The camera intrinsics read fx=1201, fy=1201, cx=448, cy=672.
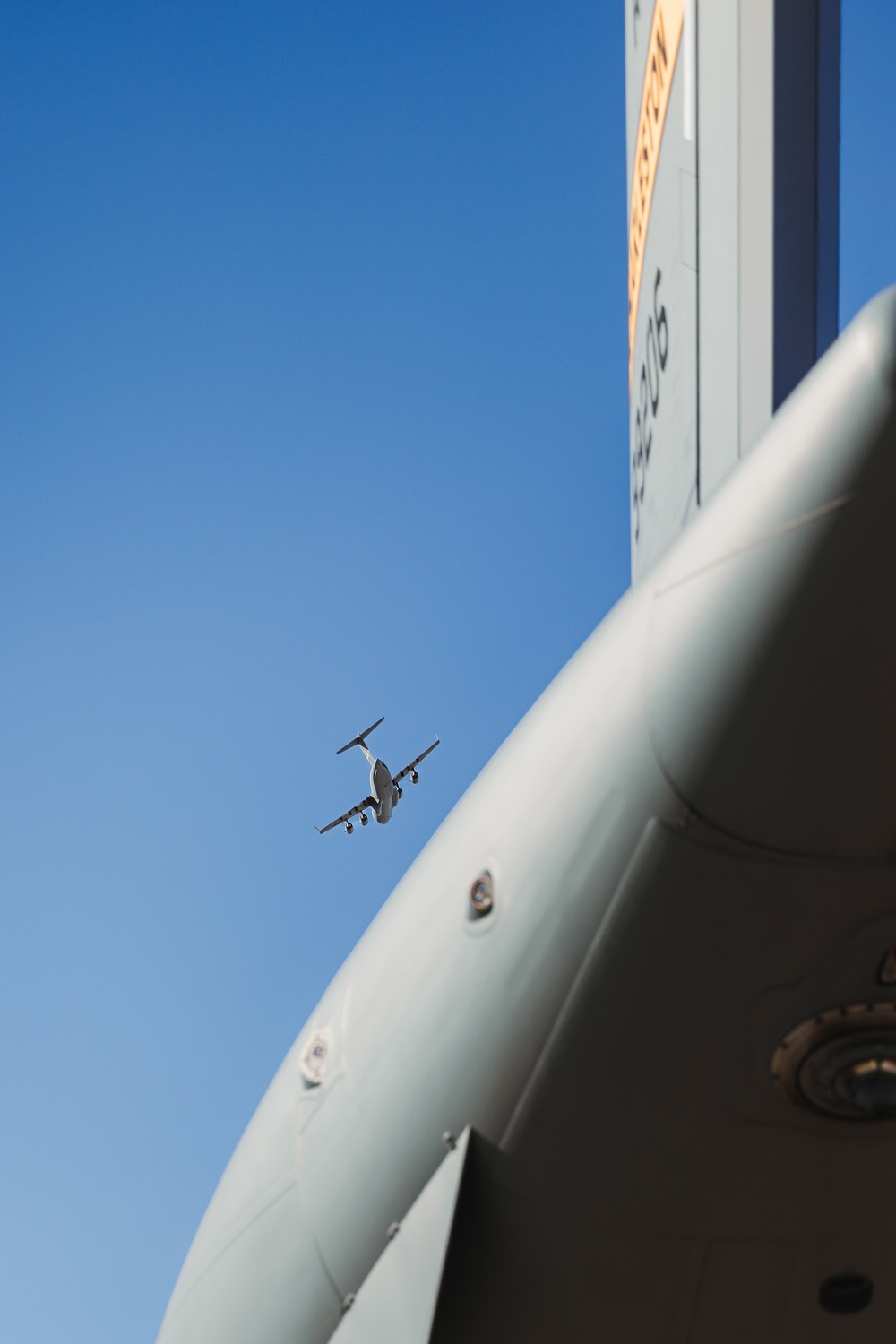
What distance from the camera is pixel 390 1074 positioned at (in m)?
3.29

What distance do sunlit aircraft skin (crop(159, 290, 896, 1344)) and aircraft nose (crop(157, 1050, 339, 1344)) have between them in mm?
19

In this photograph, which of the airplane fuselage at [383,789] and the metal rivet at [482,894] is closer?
the metal rivet at [482,894]

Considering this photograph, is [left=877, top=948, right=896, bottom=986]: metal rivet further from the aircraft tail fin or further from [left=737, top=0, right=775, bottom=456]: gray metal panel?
the aircraft tail fin

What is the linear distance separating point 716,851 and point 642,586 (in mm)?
684

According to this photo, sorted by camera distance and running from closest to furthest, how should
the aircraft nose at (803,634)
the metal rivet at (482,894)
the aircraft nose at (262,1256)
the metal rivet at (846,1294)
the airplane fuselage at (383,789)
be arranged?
the aircraft nose at (803,634) → the metal rivet at (482,894) → the metal rivet at (846,1294) → the aircraft nose at (262,1256) → the airplane fuselage at (383,789)

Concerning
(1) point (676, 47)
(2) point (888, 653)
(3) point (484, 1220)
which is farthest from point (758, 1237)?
(1) point (676, 47)

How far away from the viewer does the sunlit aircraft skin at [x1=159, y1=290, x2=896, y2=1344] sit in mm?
2541

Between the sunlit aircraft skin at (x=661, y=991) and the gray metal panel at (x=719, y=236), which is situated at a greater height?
the gray metal panel at (x=719, y=236)

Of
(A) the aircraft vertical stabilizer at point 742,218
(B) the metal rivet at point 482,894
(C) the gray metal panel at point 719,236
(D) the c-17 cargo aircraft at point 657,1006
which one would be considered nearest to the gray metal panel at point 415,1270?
(D) the c-17 cargo aircraft at point 657,1006

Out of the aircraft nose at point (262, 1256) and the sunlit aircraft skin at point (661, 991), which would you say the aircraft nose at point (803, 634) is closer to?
the sunlit aircraft skin at point (661, 991)

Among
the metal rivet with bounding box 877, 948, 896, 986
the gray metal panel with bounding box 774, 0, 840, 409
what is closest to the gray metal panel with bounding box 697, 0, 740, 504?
the gray metal panel with bounding box 774, 0, 840, 409

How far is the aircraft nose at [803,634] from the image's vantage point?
2.43 metres

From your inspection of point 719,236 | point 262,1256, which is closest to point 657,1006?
point 262,1256

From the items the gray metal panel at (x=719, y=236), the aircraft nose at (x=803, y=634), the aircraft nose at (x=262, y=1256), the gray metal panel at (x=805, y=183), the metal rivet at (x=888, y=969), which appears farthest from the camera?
the gray metal panel at (x=719, y=236)
